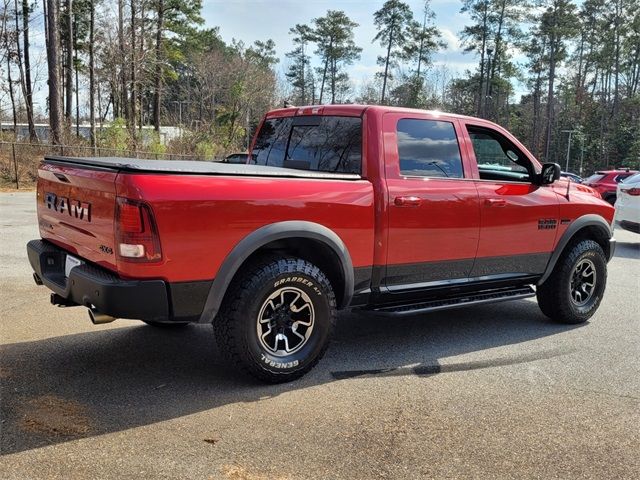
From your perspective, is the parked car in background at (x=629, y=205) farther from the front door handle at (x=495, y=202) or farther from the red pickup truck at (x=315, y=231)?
the front door handle at (x=495, y=202)

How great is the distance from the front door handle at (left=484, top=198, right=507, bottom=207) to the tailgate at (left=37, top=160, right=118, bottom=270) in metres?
3.02

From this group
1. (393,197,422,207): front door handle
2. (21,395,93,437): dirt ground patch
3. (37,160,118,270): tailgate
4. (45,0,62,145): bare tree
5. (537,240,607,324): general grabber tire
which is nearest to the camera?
(21,395,93,437): dirt ground patch

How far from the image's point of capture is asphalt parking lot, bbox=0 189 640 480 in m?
2.92

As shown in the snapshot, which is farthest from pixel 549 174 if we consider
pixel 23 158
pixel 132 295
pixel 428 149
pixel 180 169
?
pixel 23 158

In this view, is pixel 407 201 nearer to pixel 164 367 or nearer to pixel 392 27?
pixel 164 367

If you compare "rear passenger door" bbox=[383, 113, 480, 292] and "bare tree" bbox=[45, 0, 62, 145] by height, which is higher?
"bare tree" bbox=[45, 0, 62, 145]

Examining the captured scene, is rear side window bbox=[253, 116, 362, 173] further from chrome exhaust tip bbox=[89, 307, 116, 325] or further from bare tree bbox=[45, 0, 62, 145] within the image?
bare tree bbox=[45, 0, 62, 145]

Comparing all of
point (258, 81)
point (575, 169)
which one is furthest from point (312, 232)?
point (575, 169)

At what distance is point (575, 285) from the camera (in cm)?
577

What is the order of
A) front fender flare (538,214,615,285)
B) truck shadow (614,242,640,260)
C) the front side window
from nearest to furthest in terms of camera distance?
the front side window
front fender flare (538,214,615,285)
truck shadow (614,242,640,260)

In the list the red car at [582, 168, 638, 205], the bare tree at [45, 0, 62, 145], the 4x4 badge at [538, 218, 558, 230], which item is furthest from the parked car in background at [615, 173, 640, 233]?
the bare tree at [45, 0, 62, 145]

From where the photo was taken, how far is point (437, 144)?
15.6 ft

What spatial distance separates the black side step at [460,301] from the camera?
441 cm

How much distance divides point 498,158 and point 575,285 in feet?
5.02
